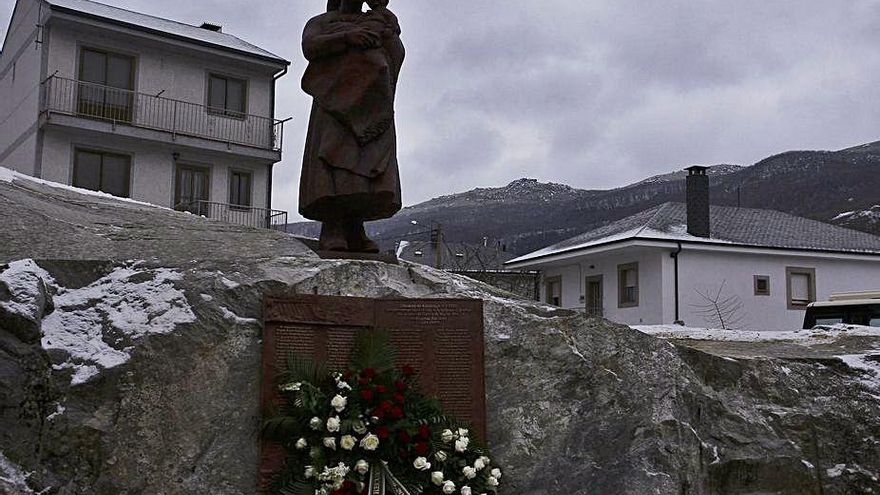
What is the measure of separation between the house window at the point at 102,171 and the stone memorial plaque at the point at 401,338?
1892 cm

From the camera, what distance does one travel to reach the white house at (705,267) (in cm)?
2511

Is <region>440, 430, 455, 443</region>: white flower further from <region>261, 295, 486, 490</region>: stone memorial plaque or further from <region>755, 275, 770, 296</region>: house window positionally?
<region>755, 275, 770, 296</region>: house window

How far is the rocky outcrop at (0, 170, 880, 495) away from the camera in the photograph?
4.72 m

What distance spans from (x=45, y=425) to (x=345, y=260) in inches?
77.9

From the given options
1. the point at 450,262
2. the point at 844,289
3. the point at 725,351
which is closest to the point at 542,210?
the point at 450,262

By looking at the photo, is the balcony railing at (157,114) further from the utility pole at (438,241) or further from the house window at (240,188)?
the utility pole at (438,241)

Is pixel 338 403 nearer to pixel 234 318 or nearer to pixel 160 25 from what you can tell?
pixel 234 318

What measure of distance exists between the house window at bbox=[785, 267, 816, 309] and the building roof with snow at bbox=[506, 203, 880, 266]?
668 millimetres

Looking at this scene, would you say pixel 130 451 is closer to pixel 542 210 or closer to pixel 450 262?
pixel 450 262

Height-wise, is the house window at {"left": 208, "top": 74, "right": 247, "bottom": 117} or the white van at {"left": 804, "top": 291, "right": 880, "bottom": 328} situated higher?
the house window at {"left": 208, "top": 74, "right": 247, "bottom": 117}

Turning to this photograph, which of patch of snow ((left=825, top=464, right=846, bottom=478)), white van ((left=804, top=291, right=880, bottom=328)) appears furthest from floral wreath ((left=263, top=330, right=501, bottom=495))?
white van ((left=804, top=291, right=880, bottom=328))

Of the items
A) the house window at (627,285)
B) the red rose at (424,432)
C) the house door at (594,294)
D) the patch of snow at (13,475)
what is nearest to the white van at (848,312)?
the red rose at (424,432)

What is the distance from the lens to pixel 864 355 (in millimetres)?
7113

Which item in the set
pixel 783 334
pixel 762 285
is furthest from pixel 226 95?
pixel 783 334
